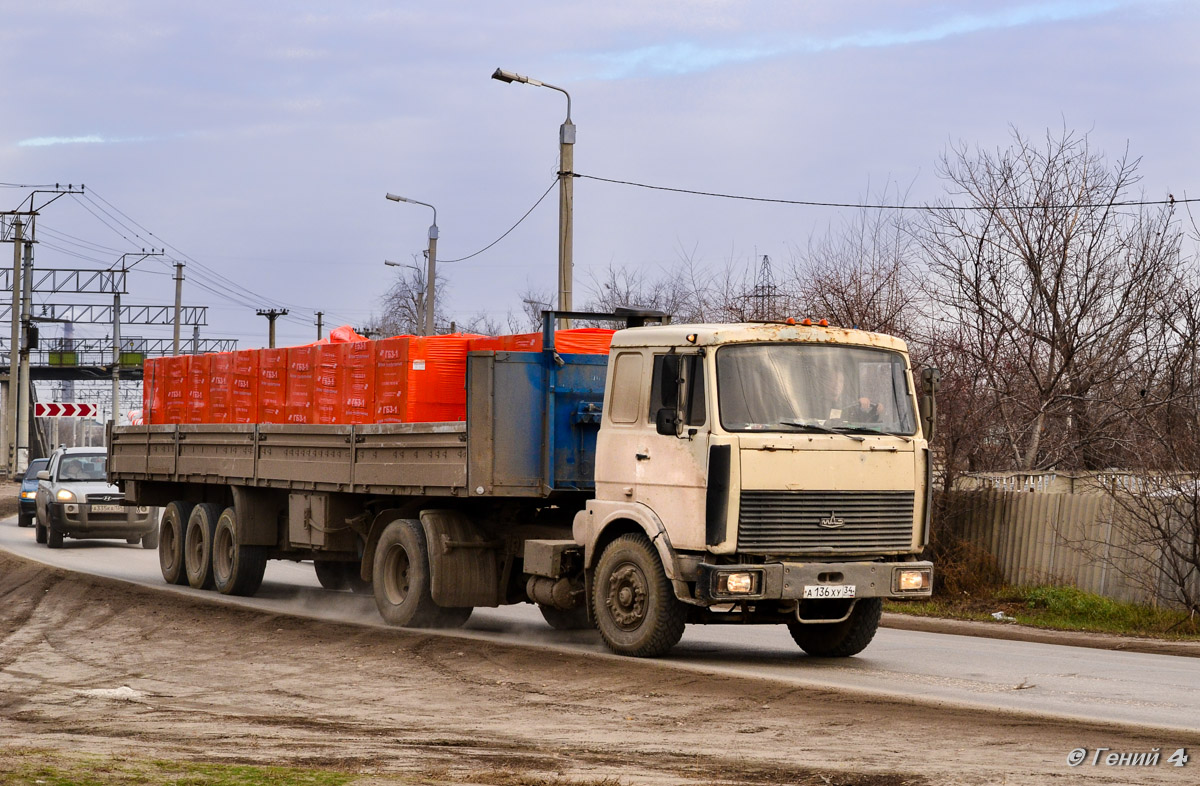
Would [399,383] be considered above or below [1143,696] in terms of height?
above

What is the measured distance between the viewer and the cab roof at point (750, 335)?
1145 cm

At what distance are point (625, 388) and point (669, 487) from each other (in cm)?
105

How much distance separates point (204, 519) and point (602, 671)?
30.5ft

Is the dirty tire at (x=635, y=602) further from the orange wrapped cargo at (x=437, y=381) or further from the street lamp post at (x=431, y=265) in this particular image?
the street lamp post at (x=431, y=265)

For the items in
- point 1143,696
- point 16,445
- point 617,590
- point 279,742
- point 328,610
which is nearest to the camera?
point 279,742

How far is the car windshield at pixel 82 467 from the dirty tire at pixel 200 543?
921 centimetres

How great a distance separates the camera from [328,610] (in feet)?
55.4

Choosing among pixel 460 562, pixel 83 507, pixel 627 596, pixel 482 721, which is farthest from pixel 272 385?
pixel 83 507

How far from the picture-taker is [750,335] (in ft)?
37.6

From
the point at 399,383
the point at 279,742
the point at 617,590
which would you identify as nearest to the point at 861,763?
the point at 279,742

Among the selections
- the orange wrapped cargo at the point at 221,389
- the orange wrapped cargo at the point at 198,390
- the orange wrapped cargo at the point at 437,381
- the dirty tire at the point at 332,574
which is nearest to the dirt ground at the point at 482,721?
the orange wrapped cargo at the point at 437,381

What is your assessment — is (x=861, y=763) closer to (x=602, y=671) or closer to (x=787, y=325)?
(x=602, y=671)

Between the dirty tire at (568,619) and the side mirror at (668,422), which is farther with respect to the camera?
the dirty tire at (568,619)

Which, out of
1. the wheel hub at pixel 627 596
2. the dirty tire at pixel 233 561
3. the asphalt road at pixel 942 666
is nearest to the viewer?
the asphalt road at pixel 942 666
